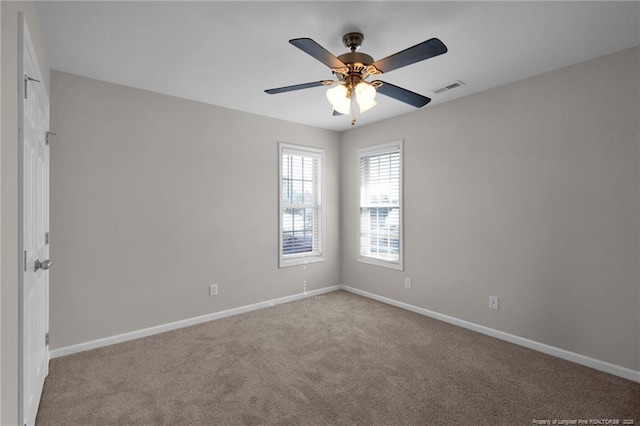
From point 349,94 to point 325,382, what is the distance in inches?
82.3

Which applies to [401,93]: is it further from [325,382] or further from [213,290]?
[213,290]

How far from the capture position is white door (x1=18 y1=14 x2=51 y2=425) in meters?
1.55

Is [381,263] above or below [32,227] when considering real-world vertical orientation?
below

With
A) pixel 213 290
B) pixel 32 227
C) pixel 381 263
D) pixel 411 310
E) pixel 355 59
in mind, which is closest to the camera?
pixel 32 227

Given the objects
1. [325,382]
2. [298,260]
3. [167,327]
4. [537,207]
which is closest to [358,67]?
[537,207]

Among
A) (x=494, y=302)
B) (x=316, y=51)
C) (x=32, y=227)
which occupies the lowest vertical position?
(x=494, y=302)

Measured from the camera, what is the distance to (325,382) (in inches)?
96.7

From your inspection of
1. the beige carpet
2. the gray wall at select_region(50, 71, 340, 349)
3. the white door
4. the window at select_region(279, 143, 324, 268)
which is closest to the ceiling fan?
the white door

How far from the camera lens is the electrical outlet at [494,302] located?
3.27m

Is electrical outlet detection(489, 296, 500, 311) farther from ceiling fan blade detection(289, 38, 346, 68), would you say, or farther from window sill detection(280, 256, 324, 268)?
ceiling fan blade detection(289, 38, 346, 68)

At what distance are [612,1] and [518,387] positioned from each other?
2563 millimetres

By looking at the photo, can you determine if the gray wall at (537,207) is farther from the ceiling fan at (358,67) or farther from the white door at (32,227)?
the white door at (32,227)

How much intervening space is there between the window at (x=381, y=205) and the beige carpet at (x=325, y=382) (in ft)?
4.00

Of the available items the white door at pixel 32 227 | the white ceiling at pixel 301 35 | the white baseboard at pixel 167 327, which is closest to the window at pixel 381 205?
the white baseboard at pixel 167 327
